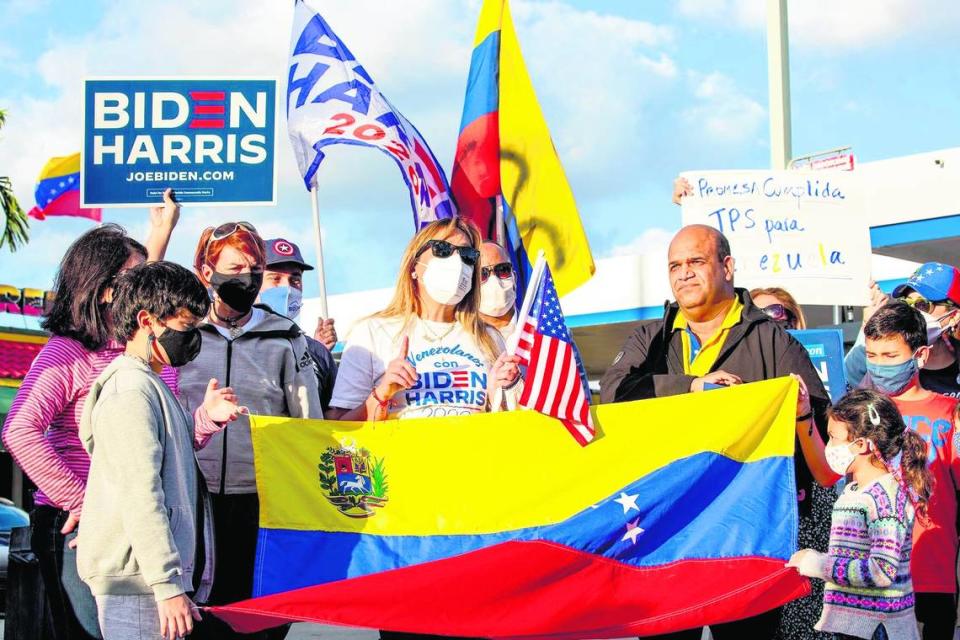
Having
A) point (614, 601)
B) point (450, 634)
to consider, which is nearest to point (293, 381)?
point (450, 634)

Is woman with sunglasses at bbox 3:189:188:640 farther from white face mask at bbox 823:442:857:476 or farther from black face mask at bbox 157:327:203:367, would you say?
white face mask at bbox 823:442:857:476

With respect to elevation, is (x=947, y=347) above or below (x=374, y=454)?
above

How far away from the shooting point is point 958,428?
225 inches

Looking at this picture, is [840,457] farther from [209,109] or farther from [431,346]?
[209,109]

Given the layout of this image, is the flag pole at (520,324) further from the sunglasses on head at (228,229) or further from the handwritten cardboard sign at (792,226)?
the handwritten cardboard sign at (792,226)

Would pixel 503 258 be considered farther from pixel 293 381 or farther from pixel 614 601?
pixel 614 601

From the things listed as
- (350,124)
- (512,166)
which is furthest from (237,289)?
(512,166)

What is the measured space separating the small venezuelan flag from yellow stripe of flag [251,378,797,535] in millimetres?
7111

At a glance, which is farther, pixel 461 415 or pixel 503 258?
pixel 503 258

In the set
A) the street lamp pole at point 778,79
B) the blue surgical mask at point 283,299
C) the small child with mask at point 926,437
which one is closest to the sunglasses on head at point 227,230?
the blue surgical mask at point 283,299

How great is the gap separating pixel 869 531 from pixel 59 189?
8860mm

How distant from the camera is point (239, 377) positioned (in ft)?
16.1

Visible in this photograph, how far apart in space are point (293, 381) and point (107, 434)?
4.63ft

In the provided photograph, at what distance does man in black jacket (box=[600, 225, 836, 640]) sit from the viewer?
5.01 metres
